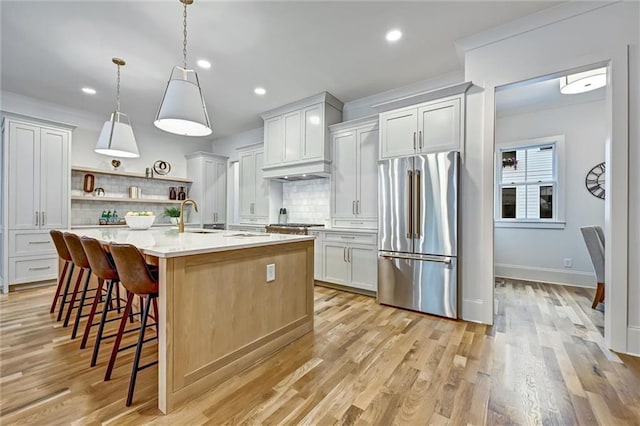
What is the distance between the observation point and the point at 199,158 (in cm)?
627

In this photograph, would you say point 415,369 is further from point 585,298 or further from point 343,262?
point 585,298

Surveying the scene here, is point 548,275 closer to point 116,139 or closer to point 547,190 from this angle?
point 547,190

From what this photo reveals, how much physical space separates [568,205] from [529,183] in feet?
2.07

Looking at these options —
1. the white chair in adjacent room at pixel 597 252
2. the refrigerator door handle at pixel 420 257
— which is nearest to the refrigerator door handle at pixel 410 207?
the refrigerator door handle at pixel 420 257

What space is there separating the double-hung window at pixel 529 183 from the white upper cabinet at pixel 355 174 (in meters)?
2.58

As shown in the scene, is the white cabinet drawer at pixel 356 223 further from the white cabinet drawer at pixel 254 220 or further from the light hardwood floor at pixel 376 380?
the white cabinet drawer at pixel 254 220

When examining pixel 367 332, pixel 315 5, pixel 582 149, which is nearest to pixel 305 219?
pixel 367 332

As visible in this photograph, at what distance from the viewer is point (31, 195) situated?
13.3 ft

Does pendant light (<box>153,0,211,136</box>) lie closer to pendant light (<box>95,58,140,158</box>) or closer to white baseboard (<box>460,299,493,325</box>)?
pendant light (<box>95,58,140,158</box>)

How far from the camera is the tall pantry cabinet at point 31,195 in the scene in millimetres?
3842

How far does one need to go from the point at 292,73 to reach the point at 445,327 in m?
3.47

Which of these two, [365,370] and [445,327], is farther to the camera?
[445,327]

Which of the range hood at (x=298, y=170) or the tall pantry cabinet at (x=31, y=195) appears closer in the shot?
the tall pantry cabinet at (x=31, y=195)

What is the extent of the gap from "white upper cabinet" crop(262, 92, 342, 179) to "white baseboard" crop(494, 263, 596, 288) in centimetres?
354
